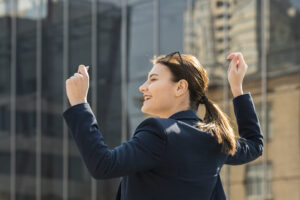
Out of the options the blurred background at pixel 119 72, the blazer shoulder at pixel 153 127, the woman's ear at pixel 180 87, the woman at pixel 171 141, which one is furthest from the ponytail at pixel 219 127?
the blurred background at pixel 119 72

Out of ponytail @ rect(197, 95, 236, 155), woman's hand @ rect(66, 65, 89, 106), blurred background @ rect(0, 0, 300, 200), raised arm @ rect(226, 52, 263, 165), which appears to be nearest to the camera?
woman's hand @ rect(66, 65, 89, 106)

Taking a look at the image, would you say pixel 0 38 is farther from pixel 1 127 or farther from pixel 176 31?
pixel 176 31

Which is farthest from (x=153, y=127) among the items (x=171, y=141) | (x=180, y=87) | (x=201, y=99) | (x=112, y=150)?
(x=201, y=99)

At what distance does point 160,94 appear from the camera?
2.48 meters

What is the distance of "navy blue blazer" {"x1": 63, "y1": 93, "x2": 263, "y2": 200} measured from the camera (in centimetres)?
210

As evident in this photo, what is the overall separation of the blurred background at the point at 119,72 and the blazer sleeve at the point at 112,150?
31.6 feet

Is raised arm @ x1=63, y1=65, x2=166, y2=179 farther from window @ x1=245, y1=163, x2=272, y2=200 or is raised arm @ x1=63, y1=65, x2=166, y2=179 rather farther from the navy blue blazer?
window @ x1=245, y1=163, x2=272, y2=200

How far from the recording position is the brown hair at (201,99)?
243 centimetres

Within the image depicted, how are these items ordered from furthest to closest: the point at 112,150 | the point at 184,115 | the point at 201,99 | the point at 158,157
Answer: the point at 201,99, the point at 184,115, the point at 158,157, the point at 112,150

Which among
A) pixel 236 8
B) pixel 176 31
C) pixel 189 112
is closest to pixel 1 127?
pixel 176 31

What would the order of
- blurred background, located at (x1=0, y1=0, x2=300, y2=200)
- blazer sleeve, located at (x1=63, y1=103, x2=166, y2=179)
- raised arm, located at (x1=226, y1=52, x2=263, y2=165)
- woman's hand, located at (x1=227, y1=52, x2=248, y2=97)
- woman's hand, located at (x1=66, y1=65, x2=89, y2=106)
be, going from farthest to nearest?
blurred background, located at (x1=0, y1=0, x2=300, y2=200), woman's hand, located at (x1=227, y1=52, x2=248, y2=97), raised arm, located at (x1=226, y1=52, x2=263, y2=165), woman's hand, located at (x1=66, y1=65, x2=89, y2=106), blazer sleeve, located at (x1=63, y1=103, x2=166, y2=179)

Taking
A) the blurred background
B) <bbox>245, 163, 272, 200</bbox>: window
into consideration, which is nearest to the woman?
the blurred background

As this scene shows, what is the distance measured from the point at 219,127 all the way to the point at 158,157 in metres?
0.36

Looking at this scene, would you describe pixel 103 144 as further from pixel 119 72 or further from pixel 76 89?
pixel 119 72
